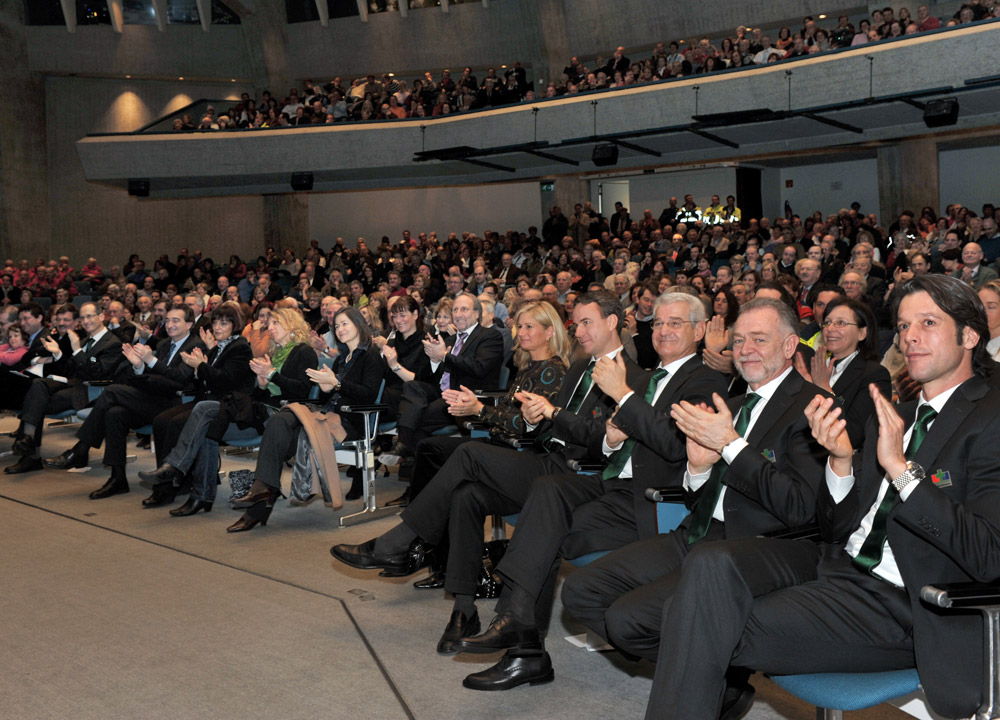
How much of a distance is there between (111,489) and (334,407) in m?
1.74

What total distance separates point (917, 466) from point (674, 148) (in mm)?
15080

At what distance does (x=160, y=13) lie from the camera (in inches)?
810

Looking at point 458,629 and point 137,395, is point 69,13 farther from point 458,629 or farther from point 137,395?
point 458,629

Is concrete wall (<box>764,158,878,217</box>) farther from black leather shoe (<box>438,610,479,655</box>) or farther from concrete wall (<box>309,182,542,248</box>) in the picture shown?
black leather shoe (<box>438,610,479,655</box>)

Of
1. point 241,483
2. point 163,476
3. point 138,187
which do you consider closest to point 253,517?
point 241,483

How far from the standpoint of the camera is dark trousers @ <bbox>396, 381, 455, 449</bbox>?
5.27 m

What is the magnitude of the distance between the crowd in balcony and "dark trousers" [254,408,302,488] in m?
11.1

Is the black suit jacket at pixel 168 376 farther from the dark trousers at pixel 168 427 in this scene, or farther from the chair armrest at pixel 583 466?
the chair armrest at pixel 583 466

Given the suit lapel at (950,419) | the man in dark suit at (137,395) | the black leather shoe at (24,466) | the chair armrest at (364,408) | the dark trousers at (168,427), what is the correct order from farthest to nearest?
1. the black leather shoe at (24,466)
2. the man in dark suit at (137,395)
3. the dark trousers at (168,427)
4. the chair armrest at (364,408)
5. the suit lapel at (950,419)

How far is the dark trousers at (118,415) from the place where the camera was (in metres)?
5.98

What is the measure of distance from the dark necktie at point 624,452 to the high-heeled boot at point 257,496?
2.44 metres

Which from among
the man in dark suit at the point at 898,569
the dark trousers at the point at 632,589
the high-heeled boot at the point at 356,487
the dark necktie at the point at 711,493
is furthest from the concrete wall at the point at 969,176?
the man in dark suit at the point at 898,569

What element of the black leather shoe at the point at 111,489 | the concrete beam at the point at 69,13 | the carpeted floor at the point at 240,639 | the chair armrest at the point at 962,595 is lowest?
the carpeted floor at the point at 240,639

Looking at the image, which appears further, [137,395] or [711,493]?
[137,395]
